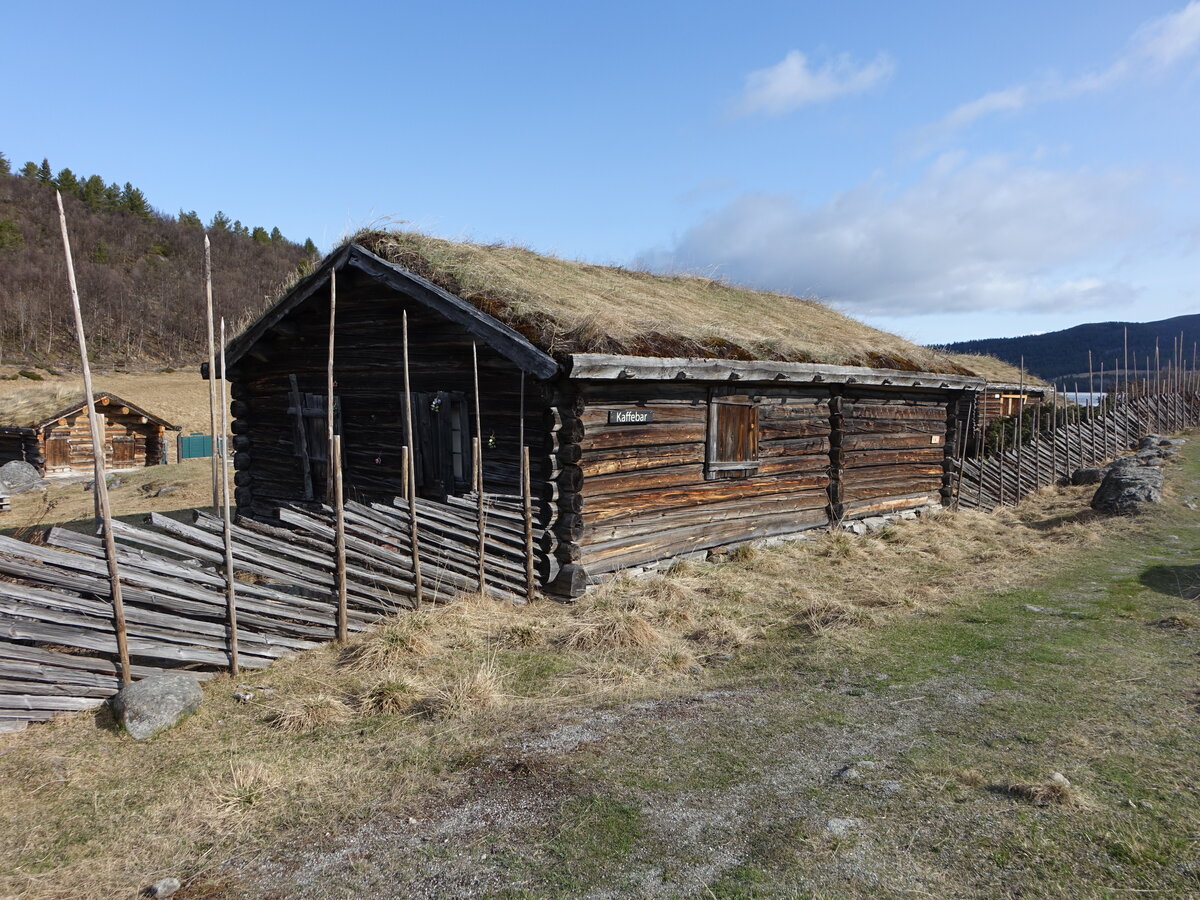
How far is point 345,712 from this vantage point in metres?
5.48

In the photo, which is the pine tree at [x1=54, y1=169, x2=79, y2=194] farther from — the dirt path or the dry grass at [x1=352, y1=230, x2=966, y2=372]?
the dirt path

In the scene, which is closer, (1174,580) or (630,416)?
(630,416)

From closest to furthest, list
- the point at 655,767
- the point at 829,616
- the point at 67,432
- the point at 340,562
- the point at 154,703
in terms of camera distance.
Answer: the point at 655,767, the point at 154,703, the point at 340,562, the point at 829,616, the point at 67,432

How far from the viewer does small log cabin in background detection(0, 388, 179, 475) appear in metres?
27.8

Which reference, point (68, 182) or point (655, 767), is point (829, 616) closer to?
point (655, 767)

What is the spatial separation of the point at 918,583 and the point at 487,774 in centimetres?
705

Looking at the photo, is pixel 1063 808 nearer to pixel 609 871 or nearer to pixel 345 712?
pixel 609 871

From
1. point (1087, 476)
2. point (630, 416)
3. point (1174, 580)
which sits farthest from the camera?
point (1087, 476)

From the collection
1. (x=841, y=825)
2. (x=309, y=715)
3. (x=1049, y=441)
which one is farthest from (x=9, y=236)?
(x=841, y=825)

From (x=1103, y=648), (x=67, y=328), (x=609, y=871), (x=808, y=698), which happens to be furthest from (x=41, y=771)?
(x=67, y=328)

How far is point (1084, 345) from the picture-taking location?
9762cm

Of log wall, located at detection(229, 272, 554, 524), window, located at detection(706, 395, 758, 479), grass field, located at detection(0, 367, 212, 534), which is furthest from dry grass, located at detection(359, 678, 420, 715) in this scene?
window, located at detection(706, 395, 758, 479)

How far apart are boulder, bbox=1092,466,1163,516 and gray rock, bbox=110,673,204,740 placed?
1484 cm

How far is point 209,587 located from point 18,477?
25189 mm
